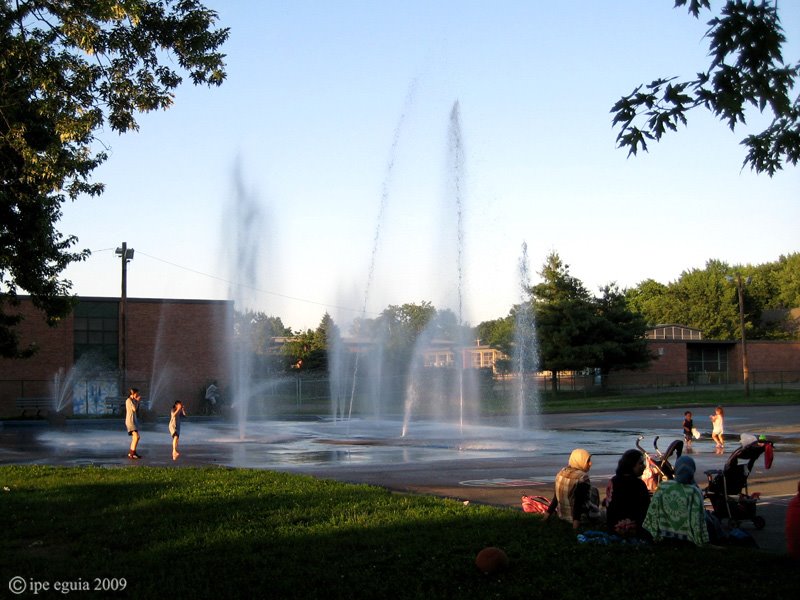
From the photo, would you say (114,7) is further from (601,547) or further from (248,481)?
(601,547)

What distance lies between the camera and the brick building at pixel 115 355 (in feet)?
154

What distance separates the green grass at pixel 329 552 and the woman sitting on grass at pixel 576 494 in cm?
27

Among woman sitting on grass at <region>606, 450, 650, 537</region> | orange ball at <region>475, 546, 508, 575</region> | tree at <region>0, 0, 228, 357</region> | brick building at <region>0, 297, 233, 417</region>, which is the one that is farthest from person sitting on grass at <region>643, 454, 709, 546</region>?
brick building at <region>0, 297, 233, 417</region>

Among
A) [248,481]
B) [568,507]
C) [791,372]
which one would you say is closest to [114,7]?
[248,481]

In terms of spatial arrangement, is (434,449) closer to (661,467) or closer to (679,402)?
(661,467)

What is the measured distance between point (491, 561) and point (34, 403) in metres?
A: 40.3

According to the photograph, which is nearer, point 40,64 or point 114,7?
point 114,7

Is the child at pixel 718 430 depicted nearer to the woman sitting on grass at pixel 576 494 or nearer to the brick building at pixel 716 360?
the woman sitting on grass at pixel 576 494

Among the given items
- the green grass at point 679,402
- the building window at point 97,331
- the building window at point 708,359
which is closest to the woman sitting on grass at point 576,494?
the green grass at point 679,402

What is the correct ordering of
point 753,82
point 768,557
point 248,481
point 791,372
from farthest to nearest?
point 791,372 → point 248,481 → point 768,557 → point 753,82

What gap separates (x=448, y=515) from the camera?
989 centimetres

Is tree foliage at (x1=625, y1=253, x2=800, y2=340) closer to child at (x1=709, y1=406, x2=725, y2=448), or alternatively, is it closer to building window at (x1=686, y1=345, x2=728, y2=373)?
building window at (x1=686, y1=345, x2=728, y2=373)

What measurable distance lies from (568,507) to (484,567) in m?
2.46

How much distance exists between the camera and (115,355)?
163ft
